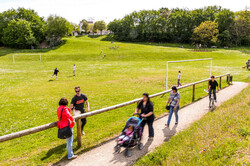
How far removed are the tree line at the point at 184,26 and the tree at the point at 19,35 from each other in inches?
1541

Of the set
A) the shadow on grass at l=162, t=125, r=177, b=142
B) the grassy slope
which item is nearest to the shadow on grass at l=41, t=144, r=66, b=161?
the grassy slope

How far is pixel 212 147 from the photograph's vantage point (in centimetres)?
517

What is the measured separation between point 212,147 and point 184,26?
85292 millimetres

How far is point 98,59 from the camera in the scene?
45.5 meters

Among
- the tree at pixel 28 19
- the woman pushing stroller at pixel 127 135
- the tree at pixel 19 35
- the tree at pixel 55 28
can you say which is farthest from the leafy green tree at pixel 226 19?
the woman pushing stroller at pixel 127 135

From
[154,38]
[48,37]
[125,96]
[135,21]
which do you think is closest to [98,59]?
[125,96]

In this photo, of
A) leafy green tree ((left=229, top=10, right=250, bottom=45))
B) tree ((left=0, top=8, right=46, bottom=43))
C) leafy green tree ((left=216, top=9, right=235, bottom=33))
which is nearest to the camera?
leafy green tree ((left=229, top=10, right=250, bottom=45))

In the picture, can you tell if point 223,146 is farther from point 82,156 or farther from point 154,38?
point 154,38

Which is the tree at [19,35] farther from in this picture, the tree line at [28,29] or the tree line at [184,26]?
the tree line at [184,26]

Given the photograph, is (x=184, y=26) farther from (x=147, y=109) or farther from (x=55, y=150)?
(x=55, y=150)

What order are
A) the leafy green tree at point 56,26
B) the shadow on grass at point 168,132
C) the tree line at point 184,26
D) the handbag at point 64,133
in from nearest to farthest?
the handbag at point 64,133, the shadow on grass at point 168,132, the leafy green tree at point 56,26, the tree line at point 184,26

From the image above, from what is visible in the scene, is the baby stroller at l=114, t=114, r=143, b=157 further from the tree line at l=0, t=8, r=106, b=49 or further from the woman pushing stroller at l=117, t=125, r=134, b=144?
the tree line at l=0, t=8, r=106, b=49

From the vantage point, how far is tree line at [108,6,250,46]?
242 ft

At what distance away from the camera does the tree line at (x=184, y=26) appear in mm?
73812
